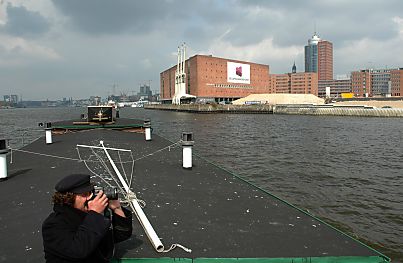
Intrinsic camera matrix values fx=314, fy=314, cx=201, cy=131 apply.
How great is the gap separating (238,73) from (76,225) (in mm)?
145154

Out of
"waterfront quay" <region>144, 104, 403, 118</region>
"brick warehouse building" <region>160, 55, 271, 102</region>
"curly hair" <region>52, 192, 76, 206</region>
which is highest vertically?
"brick warehouse building" <region>160, 55, 271, 102</region>

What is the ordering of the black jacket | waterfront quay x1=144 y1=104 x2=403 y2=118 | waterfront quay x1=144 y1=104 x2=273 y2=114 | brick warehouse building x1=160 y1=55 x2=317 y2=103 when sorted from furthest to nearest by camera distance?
brick warehouse building x1=160 y1=55 x2=317 y2=103 → waterfront quay x1=144 y1=104 x2=273 y2=114 → waterfront quay x1=144 y1=104 x2=403 y2=118 → the black jacket

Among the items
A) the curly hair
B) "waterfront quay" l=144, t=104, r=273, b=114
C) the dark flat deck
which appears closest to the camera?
the curly hair

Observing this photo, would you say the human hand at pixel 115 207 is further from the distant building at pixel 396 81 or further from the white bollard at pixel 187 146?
the distant building at pixel 396 81

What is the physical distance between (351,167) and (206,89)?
115 m

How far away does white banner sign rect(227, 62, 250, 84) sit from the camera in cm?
14088

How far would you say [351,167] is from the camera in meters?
18.9

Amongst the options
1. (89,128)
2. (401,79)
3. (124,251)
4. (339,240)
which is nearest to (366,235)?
(339,240)

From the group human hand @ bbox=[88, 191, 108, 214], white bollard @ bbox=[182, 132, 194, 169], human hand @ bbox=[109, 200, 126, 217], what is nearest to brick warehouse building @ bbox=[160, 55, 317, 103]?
white bollard @ bbox=[182, 132, 194, 169]

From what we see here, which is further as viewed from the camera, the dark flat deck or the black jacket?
the dark flat deck

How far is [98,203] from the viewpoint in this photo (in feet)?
9.75

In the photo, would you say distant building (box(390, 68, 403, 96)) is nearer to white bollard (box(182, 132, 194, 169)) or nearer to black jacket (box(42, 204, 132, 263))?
white bollard (box(182, 132, 194, 169))

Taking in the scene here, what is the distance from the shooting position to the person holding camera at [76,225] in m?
2.74

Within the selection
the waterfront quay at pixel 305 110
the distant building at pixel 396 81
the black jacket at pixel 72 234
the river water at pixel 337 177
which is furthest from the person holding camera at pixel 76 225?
the distant building at pixel 396 81
